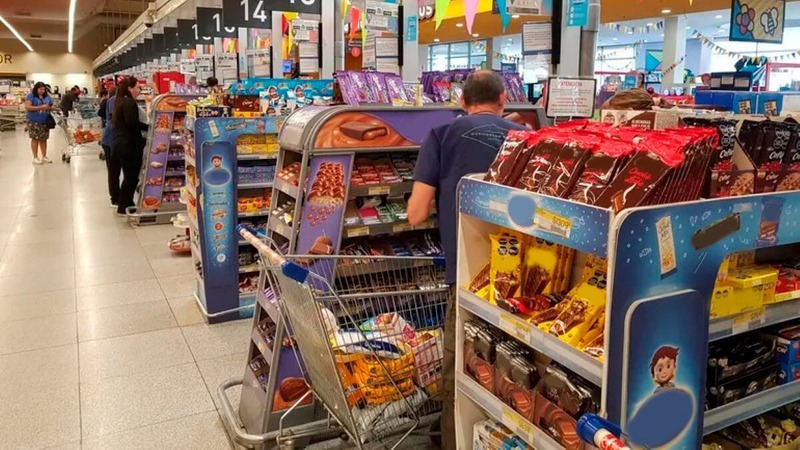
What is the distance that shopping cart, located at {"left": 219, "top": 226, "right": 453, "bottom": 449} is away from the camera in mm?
2449

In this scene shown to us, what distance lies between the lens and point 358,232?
3.39m

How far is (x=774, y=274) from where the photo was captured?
6.27ft

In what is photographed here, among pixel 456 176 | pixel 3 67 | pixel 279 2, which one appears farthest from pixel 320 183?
pixel 3 67

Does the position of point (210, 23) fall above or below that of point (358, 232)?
above

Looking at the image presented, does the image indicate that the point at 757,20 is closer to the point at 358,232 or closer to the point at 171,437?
the point at 358,232

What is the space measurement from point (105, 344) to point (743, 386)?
4035 millimetres

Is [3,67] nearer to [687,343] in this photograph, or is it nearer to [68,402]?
[68,402]

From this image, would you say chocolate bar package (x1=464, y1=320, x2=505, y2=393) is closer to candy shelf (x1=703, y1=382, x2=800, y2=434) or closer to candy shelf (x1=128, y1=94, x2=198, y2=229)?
candy shelf (x1=703, y1=382, x2=800, y2=434)

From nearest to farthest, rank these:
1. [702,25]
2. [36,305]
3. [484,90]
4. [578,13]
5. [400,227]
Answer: [484,90] → [400,227] → [578,13] → [36,305] → [702,25]

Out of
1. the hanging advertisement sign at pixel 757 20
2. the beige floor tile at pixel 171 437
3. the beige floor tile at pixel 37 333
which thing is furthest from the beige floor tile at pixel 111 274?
the hanging advertisement sign at pixel 757 20

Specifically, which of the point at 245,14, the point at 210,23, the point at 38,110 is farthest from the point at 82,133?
the point at 245,14

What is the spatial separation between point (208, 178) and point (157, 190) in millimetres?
4277

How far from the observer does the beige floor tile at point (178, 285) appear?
19.1 feet

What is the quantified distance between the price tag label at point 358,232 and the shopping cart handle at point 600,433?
2.10 meters
